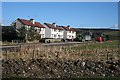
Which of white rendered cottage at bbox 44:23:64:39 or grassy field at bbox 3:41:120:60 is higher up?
white rendered cottage at bbox 44:23:64:39

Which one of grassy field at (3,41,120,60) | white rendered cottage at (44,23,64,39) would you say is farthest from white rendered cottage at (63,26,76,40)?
grassy field at (3,41,120,60)

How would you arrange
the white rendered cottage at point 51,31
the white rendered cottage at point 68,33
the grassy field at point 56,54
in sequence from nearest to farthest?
the grassy field at point 56,54, the white rendered cottage at point 51,31, the white rendered cottage at point 68,33

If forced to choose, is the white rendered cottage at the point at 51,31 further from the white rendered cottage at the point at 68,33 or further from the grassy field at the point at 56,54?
the grassy field at the point at 56,54

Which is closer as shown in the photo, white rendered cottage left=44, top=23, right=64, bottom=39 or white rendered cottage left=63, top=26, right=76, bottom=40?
white rendered cottage left=44, top=23, right=64, bottom=39

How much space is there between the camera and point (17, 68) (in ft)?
51.3

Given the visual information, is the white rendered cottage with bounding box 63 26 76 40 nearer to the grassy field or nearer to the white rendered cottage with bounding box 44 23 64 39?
the white rendered cottage with bounding box 44 23 64 39

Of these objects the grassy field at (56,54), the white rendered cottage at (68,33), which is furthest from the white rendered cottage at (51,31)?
the grassy field at (56,54)

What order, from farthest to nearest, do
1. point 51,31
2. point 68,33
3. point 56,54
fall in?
point 68,33
point 51,31
point 56,54

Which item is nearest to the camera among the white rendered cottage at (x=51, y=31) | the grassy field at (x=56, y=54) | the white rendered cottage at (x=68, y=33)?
the grassy field at (x=56, y=54)

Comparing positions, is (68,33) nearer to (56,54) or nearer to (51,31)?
Answer: (51,31)

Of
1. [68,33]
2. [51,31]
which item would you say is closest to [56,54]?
[51,31]

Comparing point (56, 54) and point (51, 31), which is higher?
point (51, 31)

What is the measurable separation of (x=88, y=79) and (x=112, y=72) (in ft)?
10.7

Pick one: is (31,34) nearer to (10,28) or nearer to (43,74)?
(10,28)
